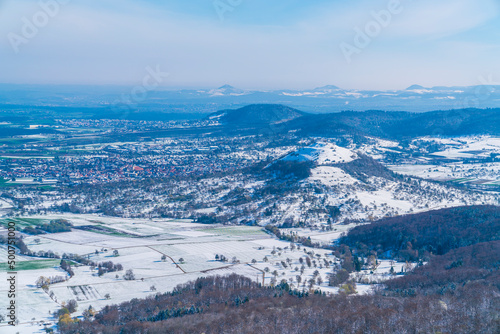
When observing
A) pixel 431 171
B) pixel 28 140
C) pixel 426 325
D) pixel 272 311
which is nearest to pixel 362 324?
pixel 426 325

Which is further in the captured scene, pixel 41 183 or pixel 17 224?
pixel 41 183

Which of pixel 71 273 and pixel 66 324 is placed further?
pixel 71 273

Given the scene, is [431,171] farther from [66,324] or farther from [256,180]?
[66,324]

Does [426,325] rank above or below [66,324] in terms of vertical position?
above

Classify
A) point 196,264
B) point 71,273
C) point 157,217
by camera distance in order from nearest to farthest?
point 71,273 < point 196,264 < point 157,217

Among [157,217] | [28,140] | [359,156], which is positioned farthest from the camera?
[28,140]

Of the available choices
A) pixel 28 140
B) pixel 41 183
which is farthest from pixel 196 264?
pixel 28 140

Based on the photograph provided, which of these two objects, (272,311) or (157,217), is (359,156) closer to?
(157,217)

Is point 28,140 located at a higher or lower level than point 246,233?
higher

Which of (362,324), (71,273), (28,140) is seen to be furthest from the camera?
(28,140)
